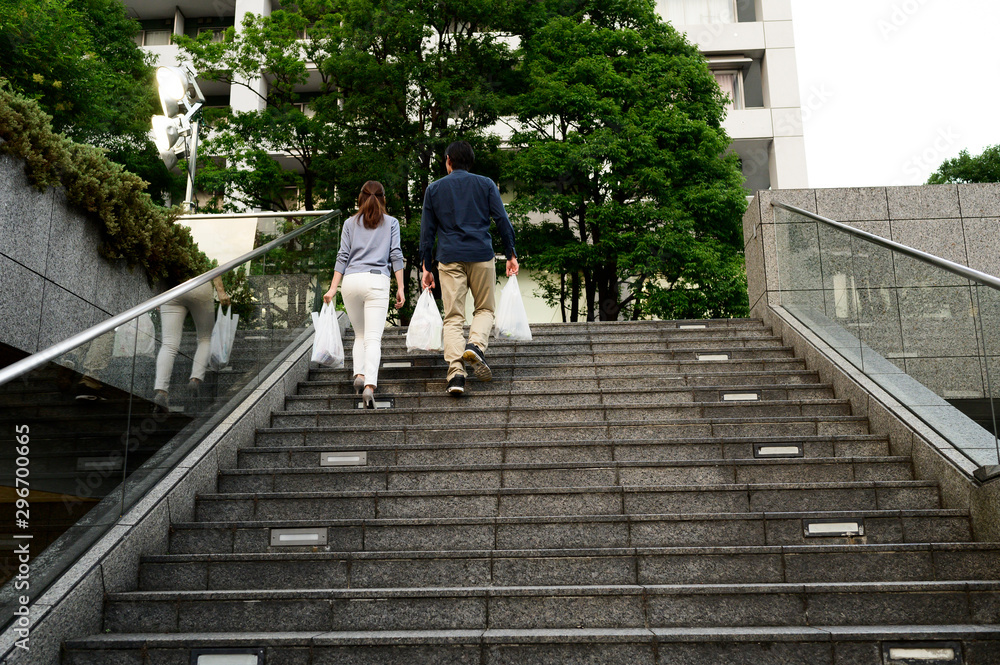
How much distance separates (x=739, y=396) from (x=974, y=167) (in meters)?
36.0

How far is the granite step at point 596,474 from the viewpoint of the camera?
522cm

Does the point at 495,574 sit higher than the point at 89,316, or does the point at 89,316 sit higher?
the point at 89,316

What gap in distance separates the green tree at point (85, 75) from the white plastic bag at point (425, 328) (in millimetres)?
10701

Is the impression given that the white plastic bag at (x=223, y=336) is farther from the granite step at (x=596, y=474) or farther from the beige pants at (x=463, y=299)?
the beige pants at (x=463, y=299)

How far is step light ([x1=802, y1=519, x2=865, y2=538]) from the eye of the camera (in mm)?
4512

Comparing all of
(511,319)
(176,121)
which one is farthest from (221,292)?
(176,121)

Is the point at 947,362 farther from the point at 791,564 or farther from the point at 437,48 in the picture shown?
the point at 437,48

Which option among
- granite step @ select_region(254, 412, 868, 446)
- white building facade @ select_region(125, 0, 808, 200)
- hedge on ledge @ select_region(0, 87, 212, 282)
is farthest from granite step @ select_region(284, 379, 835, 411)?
white building facade @ select_region(125, 0, 808, 200)

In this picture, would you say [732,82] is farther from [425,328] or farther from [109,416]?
[109,416]

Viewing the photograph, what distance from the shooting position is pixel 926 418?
534 centimetres

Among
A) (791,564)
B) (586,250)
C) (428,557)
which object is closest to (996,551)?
(791,564)

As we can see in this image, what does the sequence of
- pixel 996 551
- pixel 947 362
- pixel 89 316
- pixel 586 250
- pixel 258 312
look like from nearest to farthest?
1. pixel 996 551
2. pixel 947 362
3. pixel 258 312
4. pixel 89 316
5. pixel 586 250

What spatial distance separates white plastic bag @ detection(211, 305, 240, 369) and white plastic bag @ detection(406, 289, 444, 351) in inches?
61.3

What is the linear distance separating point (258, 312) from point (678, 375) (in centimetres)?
362
